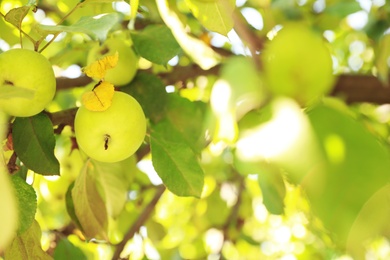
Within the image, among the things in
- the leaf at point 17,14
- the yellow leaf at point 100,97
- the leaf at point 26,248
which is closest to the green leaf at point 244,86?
the yellow leaf at point 100,97

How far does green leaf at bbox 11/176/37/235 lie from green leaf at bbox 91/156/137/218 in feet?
1.20

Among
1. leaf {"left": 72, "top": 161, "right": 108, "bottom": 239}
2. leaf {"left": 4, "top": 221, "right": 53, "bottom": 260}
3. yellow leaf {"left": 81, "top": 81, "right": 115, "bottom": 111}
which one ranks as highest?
yellow leaf {"left": 81, "top": 81, "right": 115, "bottom": 111}


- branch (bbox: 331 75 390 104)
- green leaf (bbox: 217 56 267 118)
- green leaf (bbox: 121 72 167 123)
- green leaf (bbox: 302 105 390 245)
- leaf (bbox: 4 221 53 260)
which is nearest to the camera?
green leaf (bbox: 302 105 390 245)

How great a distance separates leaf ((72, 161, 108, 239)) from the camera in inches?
47.5

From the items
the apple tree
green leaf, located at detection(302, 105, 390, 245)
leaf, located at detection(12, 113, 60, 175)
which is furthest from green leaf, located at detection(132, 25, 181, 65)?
green leaf, located at detection(302, 105, 390, 245)

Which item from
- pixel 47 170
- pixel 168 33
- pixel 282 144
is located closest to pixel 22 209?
pixel 47 170

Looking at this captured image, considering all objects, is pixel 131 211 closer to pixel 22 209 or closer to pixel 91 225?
pixel 91 225

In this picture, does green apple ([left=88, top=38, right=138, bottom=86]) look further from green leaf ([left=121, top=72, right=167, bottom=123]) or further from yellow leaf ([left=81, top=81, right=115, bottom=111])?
yellow leaf ([left=81, top=81, right=115, bottom=111])

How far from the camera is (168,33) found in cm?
122

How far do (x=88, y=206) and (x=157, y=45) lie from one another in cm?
40

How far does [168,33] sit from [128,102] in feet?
1.10

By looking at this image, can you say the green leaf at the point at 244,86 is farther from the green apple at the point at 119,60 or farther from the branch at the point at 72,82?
the branch at the point at 72,82

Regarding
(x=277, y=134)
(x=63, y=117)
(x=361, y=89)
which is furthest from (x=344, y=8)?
(x=277, y=134)

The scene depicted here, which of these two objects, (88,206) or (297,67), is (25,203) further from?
(297,67)
